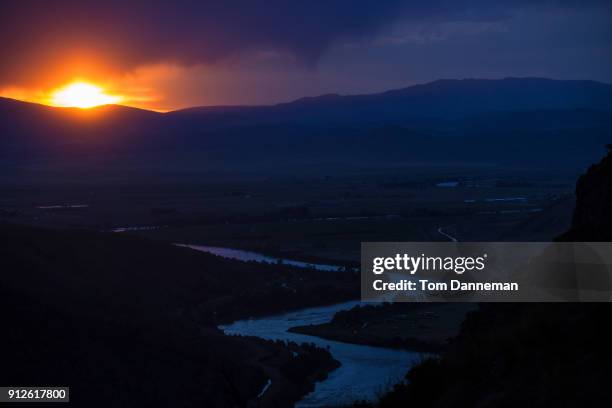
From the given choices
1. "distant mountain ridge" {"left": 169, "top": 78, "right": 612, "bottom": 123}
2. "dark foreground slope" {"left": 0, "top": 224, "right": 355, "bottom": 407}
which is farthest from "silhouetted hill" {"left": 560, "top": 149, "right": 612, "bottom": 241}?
"distant mountain ridge" {"left": 169, "top": 78, "right": 612, "bottom": 123}

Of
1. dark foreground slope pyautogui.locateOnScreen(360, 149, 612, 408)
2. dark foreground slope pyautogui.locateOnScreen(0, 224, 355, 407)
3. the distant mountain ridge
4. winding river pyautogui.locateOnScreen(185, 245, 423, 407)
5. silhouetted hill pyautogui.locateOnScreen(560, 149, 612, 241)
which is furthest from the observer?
the distant mountain ridge

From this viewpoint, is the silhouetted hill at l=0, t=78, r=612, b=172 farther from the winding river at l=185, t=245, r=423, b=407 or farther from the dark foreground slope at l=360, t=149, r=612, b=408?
the dark foreground slope at l=360, t=149, r=612, b=408

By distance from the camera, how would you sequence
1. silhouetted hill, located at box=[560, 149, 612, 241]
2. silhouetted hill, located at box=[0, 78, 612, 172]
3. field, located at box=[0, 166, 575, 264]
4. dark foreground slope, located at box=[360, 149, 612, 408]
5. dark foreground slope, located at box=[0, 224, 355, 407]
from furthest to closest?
silhouetted hill, located at box=[0, 78, 612, 172], field, located at box=[0, 166, 575, 264], dark foreground slope, located at box=[0, 224, 355, 407], silhouetted hill, located at box=[560, 149, 612, 241], dark foreground slope, located at box=[360, 149, 612, 408]

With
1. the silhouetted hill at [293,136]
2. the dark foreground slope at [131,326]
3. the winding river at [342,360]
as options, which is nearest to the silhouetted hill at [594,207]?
the winding river at [342,360]

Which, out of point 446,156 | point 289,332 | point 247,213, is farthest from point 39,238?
point 446,156

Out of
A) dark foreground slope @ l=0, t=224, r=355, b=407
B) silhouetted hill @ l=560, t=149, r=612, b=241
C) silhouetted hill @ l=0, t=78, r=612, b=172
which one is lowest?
dark foreground slope @ l=0, t=224, r=355, b=407

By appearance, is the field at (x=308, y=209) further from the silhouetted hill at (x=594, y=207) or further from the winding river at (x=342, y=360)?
the silhouetted hill at (x=594, y=207)
